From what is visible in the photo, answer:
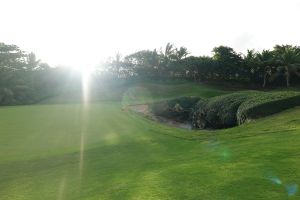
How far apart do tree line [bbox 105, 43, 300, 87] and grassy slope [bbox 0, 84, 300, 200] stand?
56.4 metres

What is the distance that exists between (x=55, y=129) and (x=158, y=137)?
21.0ft

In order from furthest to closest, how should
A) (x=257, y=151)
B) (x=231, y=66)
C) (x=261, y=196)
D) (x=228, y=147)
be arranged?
(x=231, y=66) < (x=228, y=147) < (x=257, y=151) < (x=261, y=196)

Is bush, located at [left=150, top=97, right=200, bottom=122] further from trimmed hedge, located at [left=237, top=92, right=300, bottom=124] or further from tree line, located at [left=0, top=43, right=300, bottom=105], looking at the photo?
tree line, located at [left=0, top=43, right=300, bottom=105]

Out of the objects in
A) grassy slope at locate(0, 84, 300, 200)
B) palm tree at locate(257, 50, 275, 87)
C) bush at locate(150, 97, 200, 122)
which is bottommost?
bush at locate(150, 97, 200, 122)

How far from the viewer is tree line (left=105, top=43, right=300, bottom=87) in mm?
71250

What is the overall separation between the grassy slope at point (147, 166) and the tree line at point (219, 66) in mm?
56445

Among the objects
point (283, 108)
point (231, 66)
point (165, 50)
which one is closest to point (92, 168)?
point (283, 108)

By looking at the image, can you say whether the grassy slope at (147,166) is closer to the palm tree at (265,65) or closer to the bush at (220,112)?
the bush at (220,112)

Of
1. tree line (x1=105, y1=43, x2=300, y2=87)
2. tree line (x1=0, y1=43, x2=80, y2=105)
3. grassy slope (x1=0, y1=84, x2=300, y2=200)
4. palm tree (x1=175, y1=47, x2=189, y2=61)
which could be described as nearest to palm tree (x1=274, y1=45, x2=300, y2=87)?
tree line (x1=105, y1=43, x2=300, y2=87)

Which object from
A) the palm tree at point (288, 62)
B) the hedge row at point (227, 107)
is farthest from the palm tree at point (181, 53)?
the hedge row at point (227, 107)

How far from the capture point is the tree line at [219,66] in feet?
234

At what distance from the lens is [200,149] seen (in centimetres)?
1268

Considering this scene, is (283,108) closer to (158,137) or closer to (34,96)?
(158,137)

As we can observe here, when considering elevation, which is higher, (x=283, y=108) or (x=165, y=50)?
(x=165, y=50)
